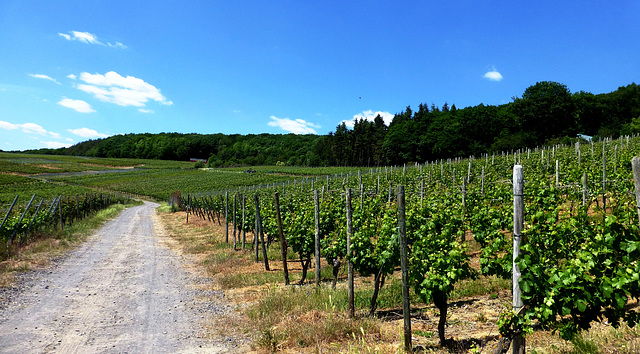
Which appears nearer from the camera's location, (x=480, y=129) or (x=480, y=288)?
(x=480, y=288)

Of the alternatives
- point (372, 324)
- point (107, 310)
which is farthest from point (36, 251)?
point (372, 324)

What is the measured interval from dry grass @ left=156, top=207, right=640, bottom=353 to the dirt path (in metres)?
0.73

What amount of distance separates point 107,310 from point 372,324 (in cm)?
535

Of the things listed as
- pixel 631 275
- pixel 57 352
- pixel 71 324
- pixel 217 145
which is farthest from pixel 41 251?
Result: pixel 217 145

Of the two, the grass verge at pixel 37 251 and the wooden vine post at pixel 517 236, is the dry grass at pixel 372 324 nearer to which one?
the wooden vine post at pixel 517 236

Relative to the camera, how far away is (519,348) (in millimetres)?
3568

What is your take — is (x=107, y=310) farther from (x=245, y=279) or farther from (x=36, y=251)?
(x=36, y=251)

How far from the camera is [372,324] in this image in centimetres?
537

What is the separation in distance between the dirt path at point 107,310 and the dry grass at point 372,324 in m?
0.73

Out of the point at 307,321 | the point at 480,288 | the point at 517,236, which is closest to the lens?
the point at 517,236

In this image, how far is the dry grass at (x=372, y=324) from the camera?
425 centimetres

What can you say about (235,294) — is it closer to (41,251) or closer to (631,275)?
(631,275)

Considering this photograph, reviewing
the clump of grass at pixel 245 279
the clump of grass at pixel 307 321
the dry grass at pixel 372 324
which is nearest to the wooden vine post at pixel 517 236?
the dry grass at pixel 372 324

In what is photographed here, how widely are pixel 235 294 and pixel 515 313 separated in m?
6.37
